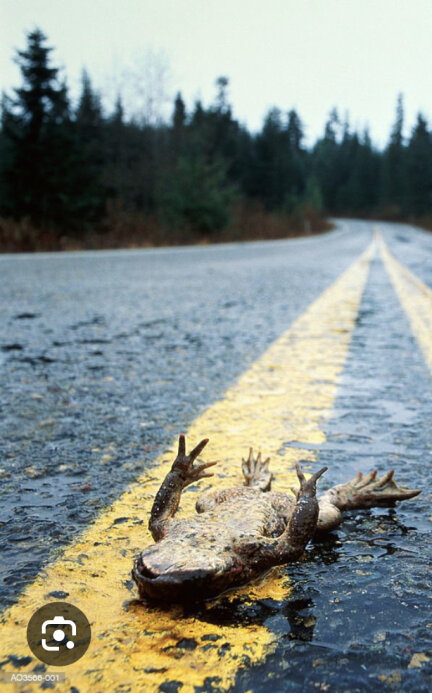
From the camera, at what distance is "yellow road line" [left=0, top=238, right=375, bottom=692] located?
1195 mm

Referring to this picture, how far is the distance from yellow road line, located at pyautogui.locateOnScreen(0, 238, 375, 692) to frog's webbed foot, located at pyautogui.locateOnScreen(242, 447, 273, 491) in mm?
60

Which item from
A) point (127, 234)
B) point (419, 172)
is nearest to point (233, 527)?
point (127, 234)

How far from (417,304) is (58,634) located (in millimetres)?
6877

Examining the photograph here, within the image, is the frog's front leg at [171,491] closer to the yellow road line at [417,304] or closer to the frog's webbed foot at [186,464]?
the frog's webbed foot at [186,464]

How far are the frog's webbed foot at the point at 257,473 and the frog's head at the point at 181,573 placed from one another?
617 millimetres

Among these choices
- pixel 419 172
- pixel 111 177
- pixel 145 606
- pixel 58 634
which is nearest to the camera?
pixel 58 634

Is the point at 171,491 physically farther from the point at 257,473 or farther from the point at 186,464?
the point at 257,473

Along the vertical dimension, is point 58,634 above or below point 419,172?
below

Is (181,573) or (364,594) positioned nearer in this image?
(181,573)

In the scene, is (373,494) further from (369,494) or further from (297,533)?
(297,533)

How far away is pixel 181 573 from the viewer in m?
1.36

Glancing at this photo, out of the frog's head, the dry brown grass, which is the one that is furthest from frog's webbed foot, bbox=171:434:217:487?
the dry brown grass

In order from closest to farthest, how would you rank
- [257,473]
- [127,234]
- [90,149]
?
[257,473] < [127,234] < [90,149]

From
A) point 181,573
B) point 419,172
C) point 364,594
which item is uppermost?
point 419,172
